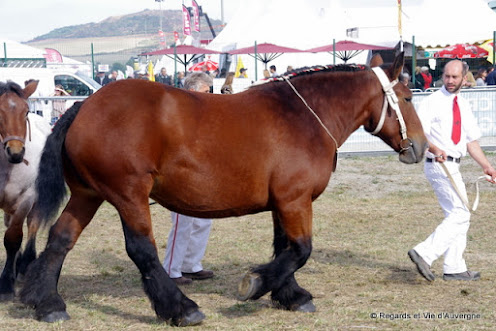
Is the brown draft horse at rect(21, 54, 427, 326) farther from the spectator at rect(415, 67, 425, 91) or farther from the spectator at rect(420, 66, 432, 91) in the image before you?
the spectator at rect(415, 67, 425, 91)

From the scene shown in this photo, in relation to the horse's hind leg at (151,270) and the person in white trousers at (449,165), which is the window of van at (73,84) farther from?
the horse's hind leg at (151,270)

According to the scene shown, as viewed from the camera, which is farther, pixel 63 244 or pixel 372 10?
pixel 372 10

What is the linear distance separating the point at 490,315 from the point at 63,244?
329cm

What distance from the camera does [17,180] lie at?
20.5ft

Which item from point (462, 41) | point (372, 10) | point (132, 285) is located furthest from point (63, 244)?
point (372, 10)

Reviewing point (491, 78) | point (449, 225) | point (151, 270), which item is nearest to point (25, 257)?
point (151, 270)

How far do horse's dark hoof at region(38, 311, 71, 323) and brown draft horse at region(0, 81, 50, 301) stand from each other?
0.79 metres

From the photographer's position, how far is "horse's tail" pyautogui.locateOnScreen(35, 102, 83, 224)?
5.18 meters

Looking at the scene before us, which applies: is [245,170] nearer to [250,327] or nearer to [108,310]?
[250,327]

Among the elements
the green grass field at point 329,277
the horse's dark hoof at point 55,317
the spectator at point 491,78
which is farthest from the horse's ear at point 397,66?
the spectator at point 491,78

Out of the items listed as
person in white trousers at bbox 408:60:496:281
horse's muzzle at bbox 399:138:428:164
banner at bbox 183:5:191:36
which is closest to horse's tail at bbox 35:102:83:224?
horse's muzzle at bbox 399:138:428:164

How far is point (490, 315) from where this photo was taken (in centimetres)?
535

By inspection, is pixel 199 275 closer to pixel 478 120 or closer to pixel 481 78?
pixel 478 120

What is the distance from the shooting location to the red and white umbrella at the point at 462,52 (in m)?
24.7
